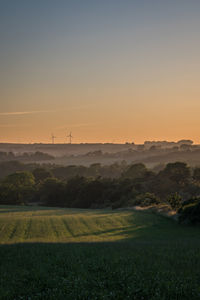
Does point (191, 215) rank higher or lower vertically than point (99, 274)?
lower

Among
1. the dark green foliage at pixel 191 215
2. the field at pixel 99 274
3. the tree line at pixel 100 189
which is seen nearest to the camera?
the field at pixel 99 274

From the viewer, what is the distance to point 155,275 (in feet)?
43.0

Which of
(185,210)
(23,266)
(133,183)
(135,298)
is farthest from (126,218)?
(133,183)

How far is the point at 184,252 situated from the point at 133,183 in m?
77.5

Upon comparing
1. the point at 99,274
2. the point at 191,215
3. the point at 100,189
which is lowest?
the point at 100,189

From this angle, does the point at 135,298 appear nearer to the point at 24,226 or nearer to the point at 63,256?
the point at 63,256

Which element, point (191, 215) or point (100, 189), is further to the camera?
point (100, 189)

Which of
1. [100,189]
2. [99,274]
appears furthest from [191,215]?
[100,189]

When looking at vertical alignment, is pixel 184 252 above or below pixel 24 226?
above

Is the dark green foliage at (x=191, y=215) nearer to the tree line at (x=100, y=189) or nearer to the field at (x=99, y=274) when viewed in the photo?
the field at (x=99, y=274)

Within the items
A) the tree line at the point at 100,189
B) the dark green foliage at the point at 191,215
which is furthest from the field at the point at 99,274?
the tree line at the point at 100,189

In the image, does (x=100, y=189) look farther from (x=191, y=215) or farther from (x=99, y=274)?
(x=99, y=274)

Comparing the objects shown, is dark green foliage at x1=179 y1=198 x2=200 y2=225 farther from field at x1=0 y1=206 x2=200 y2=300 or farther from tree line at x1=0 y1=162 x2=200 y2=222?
tree line at x1=0 y1=162 x2=200 y2=222

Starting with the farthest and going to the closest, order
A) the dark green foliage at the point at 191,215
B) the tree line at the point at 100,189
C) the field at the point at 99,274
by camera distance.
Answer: the tree line at the point at 100,189
the dark green foliage at the point at 191,215
the field at the point at 99,274
